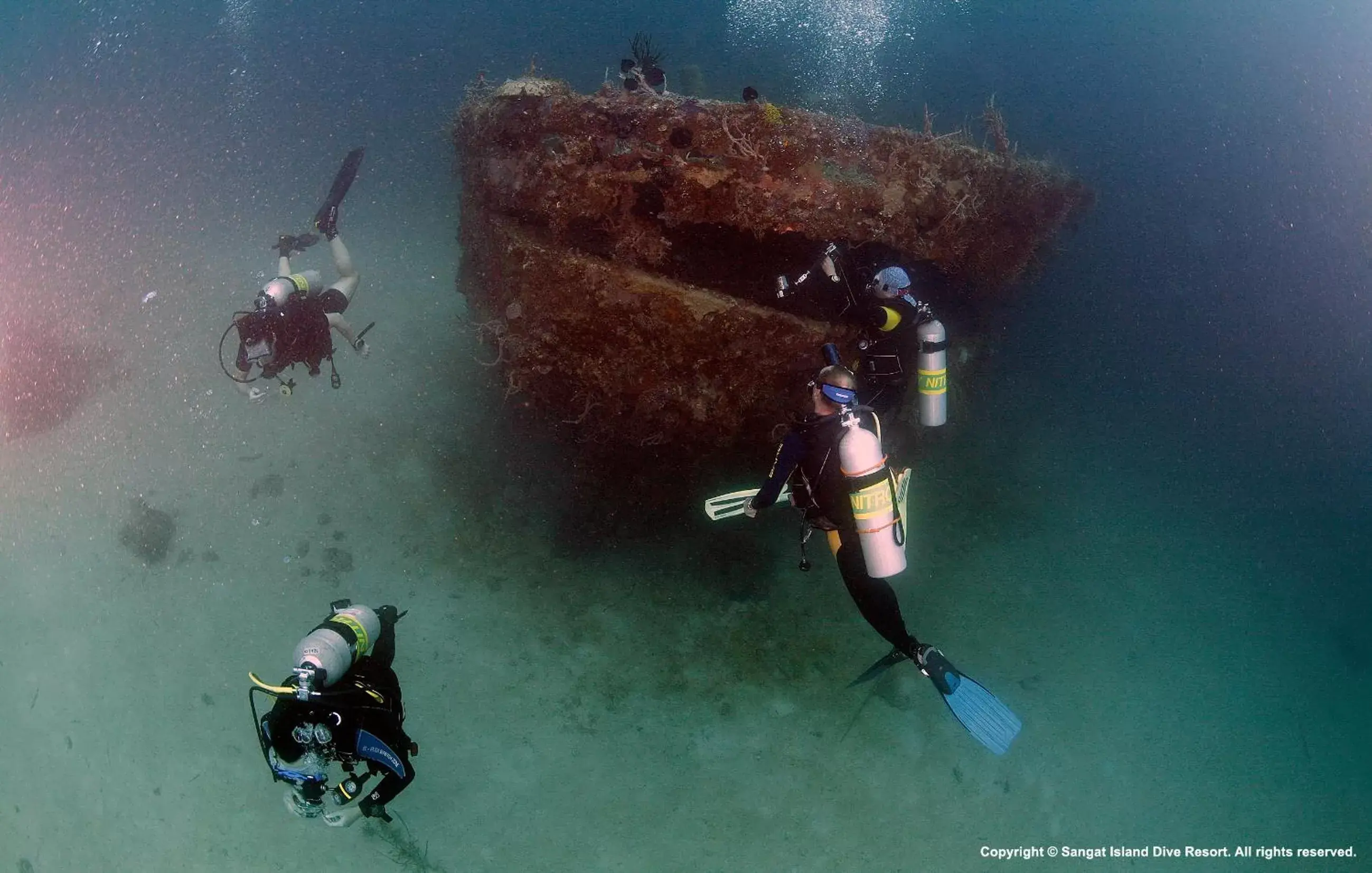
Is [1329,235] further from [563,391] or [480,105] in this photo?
[480,105]

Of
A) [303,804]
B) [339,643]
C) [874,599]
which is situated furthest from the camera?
[874,599]

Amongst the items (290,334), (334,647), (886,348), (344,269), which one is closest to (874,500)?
(886,348)

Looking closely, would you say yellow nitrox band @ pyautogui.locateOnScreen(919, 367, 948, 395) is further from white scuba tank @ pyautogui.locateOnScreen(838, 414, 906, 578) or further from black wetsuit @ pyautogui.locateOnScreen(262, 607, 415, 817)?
black wetsuit @ pyautogui.locateOnScreen(262, 607, 415, 817)

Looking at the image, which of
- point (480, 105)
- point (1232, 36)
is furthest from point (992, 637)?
point (1232, 36)

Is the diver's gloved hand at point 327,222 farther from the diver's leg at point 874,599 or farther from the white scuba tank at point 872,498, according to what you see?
the diver's leg at point 874,599

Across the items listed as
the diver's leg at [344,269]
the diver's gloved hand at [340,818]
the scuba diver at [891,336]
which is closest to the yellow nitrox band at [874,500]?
the scuba diver at [891,336]

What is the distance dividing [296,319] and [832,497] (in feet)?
18.1

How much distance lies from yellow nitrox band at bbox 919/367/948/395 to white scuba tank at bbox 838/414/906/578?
144 centimetres

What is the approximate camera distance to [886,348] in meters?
5.07

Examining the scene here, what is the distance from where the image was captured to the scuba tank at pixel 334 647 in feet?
12.7

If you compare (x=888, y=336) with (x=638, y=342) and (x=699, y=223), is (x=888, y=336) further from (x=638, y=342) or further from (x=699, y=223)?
(x=638, y=342)

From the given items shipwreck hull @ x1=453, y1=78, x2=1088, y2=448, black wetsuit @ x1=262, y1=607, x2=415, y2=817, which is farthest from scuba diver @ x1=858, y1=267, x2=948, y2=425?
black wetsuit @ x1=262, y1=607, x2=415, y2=817

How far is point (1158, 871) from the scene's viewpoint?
662 centimetres

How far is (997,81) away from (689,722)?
29.5 feet
